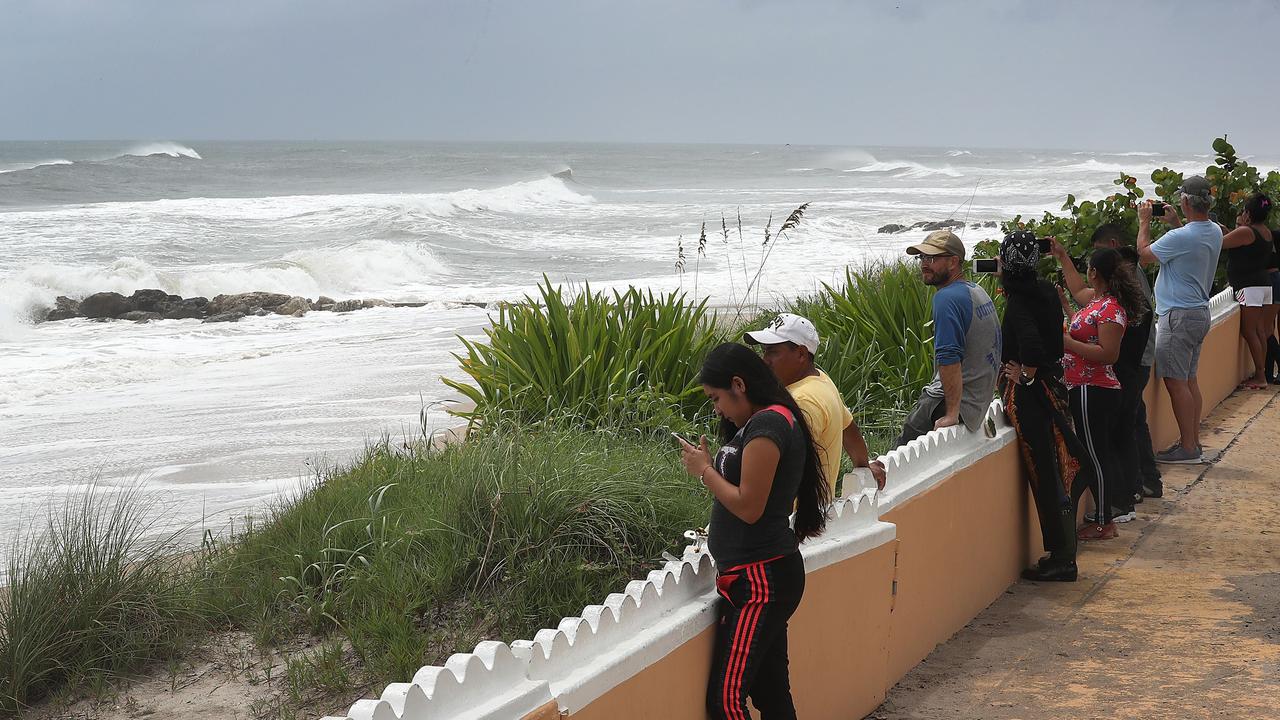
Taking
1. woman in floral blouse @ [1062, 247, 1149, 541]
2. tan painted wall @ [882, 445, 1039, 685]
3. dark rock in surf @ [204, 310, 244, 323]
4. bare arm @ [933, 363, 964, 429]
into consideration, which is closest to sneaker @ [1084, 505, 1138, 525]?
woman in floral blouse @ [1062, 247, 1149, 541]

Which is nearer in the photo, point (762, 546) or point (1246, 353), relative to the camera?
point (762, 546)

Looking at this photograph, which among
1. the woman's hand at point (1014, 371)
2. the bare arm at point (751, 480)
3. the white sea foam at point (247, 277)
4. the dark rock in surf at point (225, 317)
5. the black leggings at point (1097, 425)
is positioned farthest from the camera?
the white sea foam at point (247, 277)

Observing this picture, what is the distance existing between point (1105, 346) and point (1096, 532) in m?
1.22

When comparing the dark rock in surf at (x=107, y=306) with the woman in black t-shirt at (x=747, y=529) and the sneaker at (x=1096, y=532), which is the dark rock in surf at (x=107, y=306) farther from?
the woman in black t-shirt at (x=747, y=529)

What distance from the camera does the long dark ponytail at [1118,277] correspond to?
6.50m

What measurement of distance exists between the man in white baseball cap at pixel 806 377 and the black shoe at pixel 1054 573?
8.13 ft

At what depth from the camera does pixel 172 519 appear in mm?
8484

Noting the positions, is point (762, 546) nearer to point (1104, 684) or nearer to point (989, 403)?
point (1104, 684)

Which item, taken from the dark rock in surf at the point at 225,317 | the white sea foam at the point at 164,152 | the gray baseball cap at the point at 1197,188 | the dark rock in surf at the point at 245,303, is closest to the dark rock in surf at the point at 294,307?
the dark rock in surf at the point at 245,303

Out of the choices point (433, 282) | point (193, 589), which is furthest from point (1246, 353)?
point (433, 282)

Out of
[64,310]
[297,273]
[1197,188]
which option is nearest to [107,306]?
[64,310]

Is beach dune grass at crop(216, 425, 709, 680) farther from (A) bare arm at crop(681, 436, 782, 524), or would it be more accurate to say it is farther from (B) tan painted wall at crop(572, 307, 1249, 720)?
(A) bare arm at crop(681, 436, 782, 524)

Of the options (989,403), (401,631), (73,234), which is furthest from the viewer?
(73,234)

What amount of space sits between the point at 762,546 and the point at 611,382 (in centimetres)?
395
